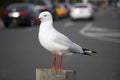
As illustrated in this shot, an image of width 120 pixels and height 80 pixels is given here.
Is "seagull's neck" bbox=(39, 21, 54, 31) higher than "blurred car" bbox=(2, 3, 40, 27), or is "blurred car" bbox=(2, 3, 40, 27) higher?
"seagull's neck" bbox=(39, 21, 54, 31)

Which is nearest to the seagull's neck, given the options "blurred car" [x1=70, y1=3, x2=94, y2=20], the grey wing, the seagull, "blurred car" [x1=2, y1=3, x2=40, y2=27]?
the seagull

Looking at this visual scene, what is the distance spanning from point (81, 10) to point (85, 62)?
92.7ft

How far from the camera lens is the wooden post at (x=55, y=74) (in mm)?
5703

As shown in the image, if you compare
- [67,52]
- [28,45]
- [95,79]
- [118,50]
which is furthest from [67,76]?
[28,45]

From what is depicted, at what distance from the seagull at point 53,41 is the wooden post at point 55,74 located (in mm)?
163

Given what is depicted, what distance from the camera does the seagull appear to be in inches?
236

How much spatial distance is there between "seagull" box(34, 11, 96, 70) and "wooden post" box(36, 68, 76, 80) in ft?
0.53

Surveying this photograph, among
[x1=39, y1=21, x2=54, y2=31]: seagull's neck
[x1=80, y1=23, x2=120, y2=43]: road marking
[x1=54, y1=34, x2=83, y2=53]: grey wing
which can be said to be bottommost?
[x1=80, y1=23, x2=120, y2=43]: road marking

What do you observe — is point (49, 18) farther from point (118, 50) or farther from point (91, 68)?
point (118, 50)

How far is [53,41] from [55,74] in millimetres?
474

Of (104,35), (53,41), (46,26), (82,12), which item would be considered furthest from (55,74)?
(82,12)

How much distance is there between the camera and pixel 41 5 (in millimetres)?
41250

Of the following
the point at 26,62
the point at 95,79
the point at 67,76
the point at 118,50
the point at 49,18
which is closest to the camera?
the point at 67,76

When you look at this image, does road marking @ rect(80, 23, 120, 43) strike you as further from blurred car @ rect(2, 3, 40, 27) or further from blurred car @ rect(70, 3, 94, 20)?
blurred car @ rect(70, 3, 94, 20)
